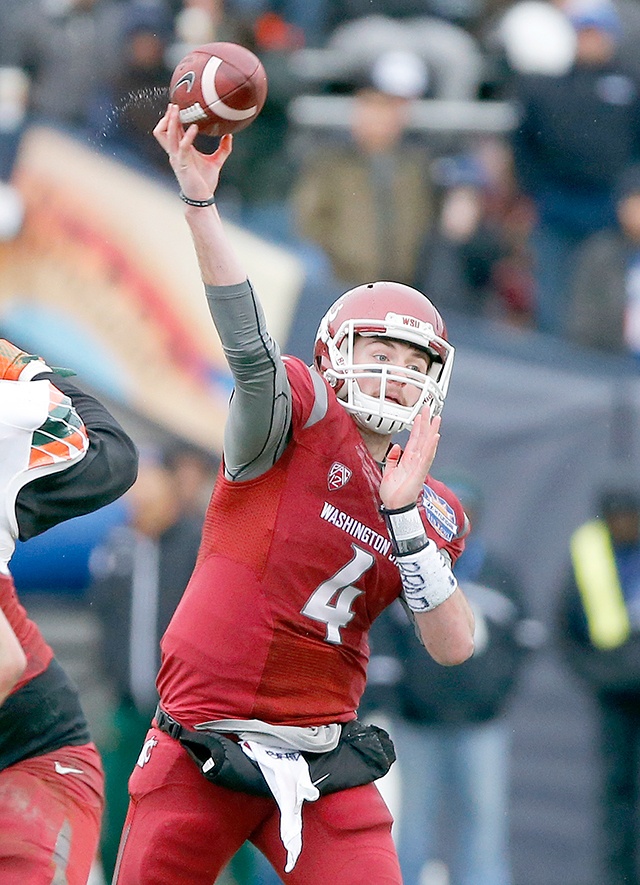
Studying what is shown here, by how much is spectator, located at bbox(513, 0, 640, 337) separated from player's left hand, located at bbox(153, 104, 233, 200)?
208 inches

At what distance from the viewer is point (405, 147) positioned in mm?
9062

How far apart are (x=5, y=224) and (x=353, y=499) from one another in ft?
15.4

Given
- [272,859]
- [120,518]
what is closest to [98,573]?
[120,518]

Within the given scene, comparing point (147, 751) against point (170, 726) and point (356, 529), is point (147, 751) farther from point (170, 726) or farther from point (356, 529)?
point (356, 529)

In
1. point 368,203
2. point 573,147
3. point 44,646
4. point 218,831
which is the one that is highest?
point 573,147

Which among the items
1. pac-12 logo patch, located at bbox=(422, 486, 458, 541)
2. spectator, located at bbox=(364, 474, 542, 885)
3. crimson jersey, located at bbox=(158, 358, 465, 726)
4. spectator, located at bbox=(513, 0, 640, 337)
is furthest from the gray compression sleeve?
spectator, located at bbox=(513, 0, 640, 337)

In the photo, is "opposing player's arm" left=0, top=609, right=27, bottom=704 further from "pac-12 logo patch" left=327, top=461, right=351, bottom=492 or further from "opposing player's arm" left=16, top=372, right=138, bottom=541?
"pac-12 logo patch" left=327, top=461, right=351, bottom=492

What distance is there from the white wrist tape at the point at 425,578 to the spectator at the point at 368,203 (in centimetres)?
479

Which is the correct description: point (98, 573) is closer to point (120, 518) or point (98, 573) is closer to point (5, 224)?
point (120, 518)

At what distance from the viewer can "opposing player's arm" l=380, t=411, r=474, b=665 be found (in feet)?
12.5

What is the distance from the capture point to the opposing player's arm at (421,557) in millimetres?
3803

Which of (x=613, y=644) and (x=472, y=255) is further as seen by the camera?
(x=472, y=255)

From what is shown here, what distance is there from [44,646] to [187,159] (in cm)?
116

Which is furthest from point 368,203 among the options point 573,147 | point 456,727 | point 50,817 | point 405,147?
point 50,817
